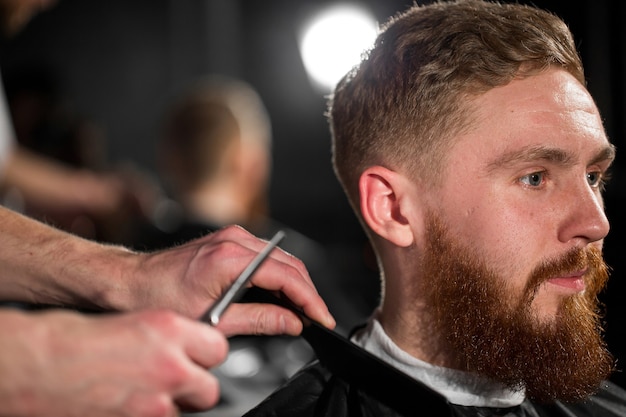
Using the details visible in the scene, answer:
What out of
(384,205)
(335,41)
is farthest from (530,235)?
(335,41)

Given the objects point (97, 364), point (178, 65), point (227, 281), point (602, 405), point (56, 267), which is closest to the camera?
point (97, 364)

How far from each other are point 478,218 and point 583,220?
6.7 inches

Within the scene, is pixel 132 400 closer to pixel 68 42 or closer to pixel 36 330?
pixel 36 330

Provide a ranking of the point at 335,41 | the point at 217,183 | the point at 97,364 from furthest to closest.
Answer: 1. the point at 335,41
2. the point at 217,183
3. the point at 97,364

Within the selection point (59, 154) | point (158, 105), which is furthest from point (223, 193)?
point (158, 105)

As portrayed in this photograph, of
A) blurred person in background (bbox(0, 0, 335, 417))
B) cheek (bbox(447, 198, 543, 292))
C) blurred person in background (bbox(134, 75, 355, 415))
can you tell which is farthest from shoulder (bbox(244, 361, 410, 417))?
blurred person in background (bbox(134, 75, 355, 415))

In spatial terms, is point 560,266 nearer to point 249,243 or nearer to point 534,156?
point 534,156

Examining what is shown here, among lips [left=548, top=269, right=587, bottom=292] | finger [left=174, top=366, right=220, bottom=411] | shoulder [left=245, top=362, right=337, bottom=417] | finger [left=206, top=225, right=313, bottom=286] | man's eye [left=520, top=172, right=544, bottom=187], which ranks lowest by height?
shoulder [left=245, top=362, right=337, bottom=417]

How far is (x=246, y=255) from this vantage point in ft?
4.02

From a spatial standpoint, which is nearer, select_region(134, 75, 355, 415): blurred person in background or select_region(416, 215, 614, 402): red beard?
select_region(416, 215, 614, 402): red beard

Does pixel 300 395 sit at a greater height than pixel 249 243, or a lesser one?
lesser

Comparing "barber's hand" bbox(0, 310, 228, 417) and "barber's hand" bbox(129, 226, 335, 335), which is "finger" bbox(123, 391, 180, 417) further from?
"barber's hand" bbox(129, 226, 335, 335)

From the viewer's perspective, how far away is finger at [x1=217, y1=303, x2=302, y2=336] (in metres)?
1.27

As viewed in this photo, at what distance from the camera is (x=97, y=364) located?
0.82m
